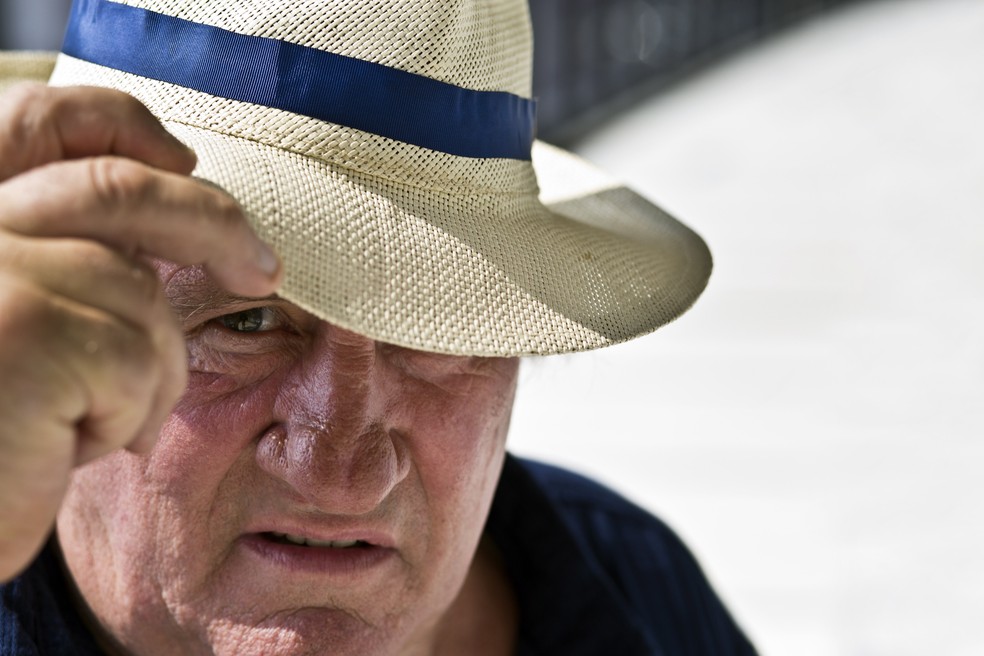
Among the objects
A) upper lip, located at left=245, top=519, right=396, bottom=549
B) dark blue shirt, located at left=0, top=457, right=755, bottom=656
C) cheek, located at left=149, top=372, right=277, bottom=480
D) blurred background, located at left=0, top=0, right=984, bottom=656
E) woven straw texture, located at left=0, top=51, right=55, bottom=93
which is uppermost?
woven straw texture, located at left=0, top=51, right=55, bottom=93

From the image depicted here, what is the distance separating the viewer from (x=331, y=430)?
4.06ft

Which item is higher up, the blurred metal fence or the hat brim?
the hat brim

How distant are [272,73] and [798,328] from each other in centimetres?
481

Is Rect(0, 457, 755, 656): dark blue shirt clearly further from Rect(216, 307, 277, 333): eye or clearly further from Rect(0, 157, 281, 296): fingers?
Rect(0, 157, 281, 296): fingers

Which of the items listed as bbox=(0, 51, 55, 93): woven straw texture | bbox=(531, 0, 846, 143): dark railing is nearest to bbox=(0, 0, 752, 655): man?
bbox=(0, 51, 55, 93): woven straw texture

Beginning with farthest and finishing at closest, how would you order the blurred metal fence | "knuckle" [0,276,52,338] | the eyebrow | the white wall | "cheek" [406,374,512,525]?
the blurred metal fence
the white wall
"cheek" [406,374,512,525]
the eyebrow
"knuckle" [0,276,52,338]

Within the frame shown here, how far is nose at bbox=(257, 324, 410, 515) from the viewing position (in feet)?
4.05

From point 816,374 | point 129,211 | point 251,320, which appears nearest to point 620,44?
point 816,374

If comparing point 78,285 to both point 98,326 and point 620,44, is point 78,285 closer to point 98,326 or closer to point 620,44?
point 98,326

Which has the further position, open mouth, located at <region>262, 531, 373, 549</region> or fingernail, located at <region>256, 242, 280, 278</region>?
open mouth, located at <region>262, 531, 373, 549</region>

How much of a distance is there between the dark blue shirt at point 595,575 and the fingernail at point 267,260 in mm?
680

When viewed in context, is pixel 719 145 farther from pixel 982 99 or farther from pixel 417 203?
pixel 417 203

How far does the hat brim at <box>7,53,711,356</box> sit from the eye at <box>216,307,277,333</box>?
0.16 metres

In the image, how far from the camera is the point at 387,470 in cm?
129
